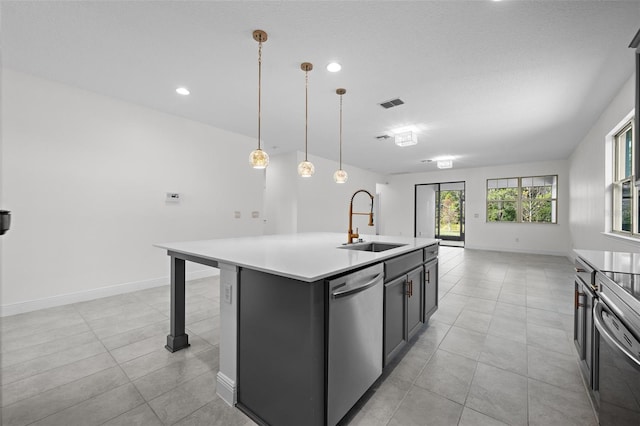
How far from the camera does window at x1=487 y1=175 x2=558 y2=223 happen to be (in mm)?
7684

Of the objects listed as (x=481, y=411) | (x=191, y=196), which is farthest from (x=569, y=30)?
(x=191, y=196)

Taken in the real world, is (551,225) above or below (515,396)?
above

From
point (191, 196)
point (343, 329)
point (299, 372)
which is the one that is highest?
point (191, 196)

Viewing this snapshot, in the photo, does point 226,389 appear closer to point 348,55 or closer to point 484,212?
point 348,55

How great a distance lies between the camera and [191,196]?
4477 mm

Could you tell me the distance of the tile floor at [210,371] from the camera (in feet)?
5.00

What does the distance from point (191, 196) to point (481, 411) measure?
454 centimetres

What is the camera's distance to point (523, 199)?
8.09 metres

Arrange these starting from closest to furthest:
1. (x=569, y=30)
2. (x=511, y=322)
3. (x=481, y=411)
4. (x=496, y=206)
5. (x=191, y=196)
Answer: (x=481, y=411), (x=569, y=30), (x=511, y=322), (x=191, y=196), (x=496, y=206)

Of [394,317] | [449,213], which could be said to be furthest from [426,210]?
[394,317]

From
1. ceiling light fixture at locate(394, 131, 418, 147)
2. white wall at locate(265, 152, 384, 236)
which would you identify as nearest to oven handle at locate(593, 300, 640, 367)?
ceiling light fixture at locate(394, 131, 418, 147)

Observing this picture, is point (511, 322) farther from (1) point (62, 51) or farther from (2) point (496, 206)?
(2) point (496, 206)

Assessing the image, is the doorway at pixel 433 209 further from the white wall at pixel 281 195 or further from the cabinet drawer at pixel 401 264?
the cabinet drawer at pixel 401 264

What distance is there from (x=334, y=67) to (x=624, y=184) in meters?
4.24
